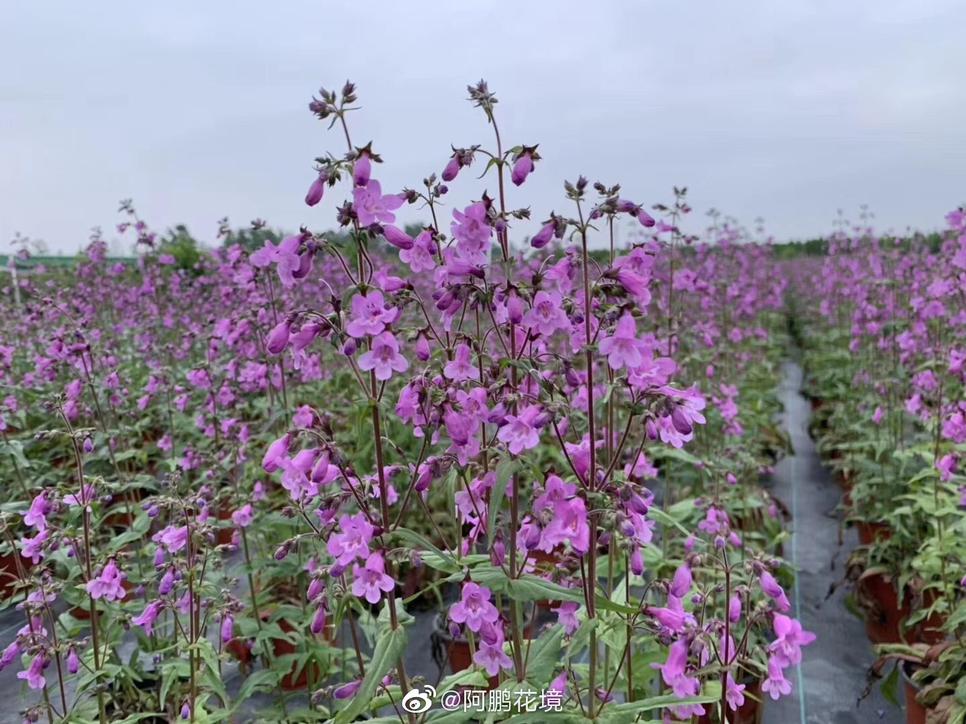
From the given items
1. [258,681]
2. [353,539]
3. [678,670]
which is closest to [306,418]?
[353,539]

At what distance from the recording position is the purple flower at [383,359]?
1809 mm

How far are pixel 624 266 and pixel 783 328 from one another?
55.8 ft

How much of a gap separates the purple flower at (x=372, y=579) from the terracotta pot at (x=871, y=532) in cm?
434

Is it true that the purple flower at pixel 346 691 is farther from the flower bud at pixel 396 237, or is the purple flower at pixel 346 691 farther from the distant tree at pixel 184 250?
the distant tree at pixel 184 250

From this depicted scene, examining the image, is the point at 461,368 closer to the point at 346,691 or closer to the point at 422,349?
the point at 422,349

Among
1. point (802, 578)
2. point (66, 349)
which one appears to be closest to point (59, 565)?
point (66, 349)

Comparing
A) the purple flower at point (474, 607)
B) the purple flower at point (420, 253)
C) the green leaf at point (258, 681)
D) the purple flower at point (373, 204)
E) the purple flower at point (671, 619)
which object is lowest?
the green leaf at point (258, 681)

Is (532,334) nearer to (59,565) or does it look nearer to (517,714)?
(517,714)

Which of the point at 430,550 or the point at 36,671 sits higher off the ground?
the point at 430,550

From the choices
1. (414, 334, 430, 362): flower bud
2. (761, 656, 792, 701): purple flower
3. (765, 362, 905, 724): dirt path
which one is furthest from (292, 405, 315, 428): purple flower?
(765, 362, 905, 724): dirt path

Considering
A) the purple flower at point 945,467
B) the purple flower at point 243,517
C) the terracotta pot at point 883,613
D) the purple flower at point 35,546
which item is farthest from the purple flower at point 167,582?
the terracotta pot at point 883,613

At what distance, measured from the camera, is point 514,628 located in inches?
83.0

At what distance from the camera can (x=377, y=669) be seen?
1.82 metres

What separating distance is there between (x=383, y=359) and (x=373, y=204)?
1.24 feet
